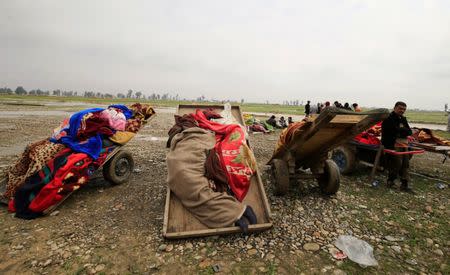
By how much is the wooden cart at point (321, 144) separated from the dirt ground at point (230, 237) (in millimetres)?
425

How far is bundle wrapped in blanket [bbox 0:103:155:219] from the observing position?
3682mm

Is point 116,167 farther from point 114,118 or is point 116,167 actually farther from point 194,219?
point 194,219

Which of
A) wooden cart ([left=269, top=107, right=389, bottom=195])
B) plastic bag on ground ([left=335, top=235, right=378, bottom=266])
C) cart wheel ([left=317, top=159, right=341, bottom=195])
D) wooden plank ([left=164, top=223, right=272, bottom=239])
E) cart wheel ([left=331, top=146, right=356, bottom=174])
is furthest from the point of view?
cart wheel ([left=331, top=146, right=356, bottom=174])

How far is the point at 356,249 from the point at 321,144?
6.24 feet

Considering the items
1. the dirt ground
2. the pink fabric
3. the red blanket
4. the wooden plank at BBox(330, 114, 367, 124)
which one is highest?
the wooden plank at BBox(330, 114, 367, 124)

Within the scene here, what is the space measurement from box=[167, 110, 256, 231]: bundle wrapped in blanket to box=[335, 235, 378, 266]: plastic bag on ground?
51.5 inches

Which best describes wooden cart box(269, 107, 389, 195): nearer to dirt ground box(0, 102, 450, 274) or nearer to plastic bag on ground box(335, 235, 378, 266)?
dirt ground box(0, 102, 450, 274)

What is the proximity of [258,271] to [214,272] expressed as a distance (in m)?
0.52

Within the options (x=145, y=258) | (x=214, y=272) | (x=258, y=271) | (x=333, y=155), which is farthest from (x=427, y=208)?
(x=145, y=258)

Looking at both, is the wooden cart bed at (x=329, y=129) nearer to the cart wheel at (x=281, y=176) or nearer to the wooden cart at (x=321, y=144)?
the wooden cart at (x=321, y=144)

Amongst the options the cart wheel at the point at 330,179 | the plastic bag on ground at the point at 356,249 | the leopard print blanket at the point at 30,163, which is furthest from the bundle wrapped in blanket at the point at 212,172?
the leopard print blanket at the point at 30,163

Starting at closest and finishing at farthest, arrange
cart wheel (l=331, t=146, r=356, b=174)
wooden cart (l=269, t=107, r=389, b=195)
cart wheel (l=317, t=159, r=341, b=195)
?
wooden cart (l=269, t=107, r=389, b=195) → cart wheel (l=317, t=159, r=341, b=195) → cart wheel (l=331, t=146, r=356, b=174)

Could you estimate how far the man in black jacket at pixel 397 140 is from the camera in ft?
17.8

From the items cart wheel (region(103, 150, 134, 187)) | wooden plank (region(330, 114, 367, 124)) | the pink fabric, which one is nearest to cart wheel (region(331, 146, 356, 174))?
wooden plank (region(330, 114, 367, 124))
